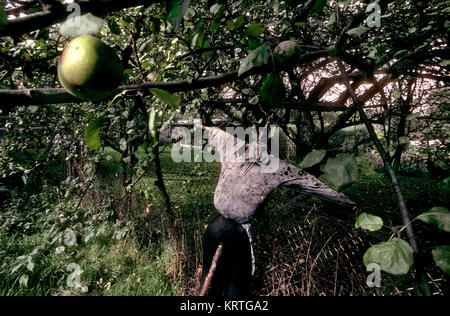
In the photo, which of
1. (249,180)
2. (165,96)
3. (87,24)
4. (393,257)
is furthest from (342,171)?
(249,180)

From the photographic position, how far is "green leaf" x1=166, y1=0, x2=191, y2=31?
1.86ft

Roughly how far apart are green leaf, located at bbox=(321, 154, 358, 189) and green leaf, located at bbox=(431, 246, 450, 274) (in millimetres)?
271

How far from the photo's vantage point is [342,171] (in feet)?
1.55

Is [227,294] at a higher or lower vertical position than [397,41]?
lower

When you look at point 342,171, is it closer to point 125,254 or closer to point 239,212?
point 239,212

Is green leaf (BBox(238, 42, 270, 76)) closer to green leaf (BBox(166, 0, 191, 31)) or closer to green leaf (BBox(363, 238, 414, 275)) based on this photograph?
green leaf (BBox(166, 0, 191, 31))

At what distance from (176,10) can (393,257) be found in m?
0.81

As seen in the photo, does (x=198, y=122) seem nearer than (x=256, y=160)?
No

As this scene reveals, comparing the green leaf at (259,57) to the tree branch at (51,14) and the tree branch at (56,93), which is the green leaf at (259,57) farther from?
the tree branch at (51,14)

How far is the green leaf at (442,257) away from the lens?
0.48 metres
